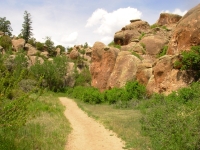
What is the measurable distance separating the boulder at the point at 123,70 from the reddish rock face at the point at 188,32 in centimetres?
582

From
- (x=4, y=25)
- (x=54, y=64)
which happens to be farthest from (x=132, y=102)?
(x=4, y=25)

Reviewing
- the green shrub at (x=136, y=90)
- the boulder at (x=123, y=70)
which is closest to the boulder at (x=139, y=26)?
the boulder at (x=123, y=70)

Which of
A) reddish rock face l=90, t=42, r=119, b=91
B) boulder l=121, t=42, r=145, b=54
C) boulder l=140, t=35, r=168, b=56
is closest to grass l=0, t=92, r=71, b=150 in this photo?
reddish rock face l=90, t=42, r=119, b=91

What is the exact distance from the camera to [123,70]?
87.4 feet

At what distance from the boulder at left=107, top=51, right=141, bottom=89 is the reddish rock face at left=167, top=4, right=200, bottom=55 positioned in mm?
5822

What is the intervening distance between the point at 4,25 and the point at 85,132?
207ft

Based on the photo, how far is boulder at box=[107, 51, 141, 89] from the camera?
25.8 metres

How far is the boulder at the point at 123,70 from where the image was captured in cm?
2580

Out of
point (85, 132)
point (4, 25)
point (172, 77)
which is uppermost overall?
point (4, 25)

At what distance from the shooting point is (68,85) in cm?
4597

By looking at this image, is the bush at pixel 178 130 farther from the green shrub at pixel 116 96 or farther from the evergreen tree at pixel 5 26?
the evergreen tree at pixel 5 26

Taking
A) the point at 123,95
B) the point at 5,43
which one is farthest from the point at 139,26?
the point at 5,43

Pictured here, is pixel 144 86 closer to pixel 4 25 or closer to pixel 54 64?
pixel 54 64

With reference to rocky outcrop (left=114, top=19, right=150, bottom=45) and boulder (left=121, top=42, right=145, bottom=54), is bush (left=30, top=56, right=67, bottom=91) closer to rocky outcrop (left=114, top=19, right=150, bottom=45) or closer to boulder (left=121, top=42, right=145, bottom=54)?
rocky outcrop (left=114, top=19, right=150, bottom=45)
